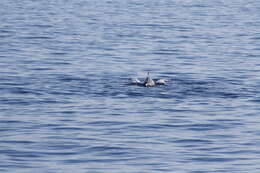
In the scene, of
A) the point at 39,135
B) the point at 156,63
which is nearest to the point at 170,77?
the point at 156,63

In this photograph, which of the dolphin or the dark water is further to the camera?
the dolphin

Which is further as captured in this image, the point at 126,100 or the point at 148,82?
the point at 148,82

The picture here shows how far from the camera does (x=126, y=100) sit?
3225 cm

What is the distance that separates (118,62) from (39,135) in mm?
18625

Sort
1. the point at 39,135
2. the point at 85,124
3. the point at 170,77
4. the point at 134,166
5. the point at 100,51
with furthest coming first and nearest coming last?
1. the point at 100,51
2. the point at 170,77
3. the point at 85,124
4. the point at 39,135
5. the point at 134,166

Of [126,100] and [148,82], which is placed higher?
[148,82]

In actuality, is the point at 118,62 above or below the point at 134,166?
above

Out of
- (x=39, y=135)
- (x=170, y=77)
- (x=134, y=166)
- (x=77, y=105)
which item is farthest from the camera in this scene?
(x=170, y=77)

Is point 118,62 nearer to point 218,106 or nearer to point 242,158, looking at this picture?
point 218,106

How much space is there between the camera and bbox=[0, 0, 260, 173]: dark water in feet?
77.5

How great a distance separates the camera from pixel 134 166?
2269 centimetres

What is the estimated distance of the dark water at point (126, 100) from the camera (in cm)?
2362

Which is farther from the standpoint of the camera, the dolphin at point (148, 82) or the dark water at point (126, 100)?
the dolphin at point (148, 82)

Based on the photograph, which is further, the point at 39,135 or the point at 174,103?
the point at 174,103
